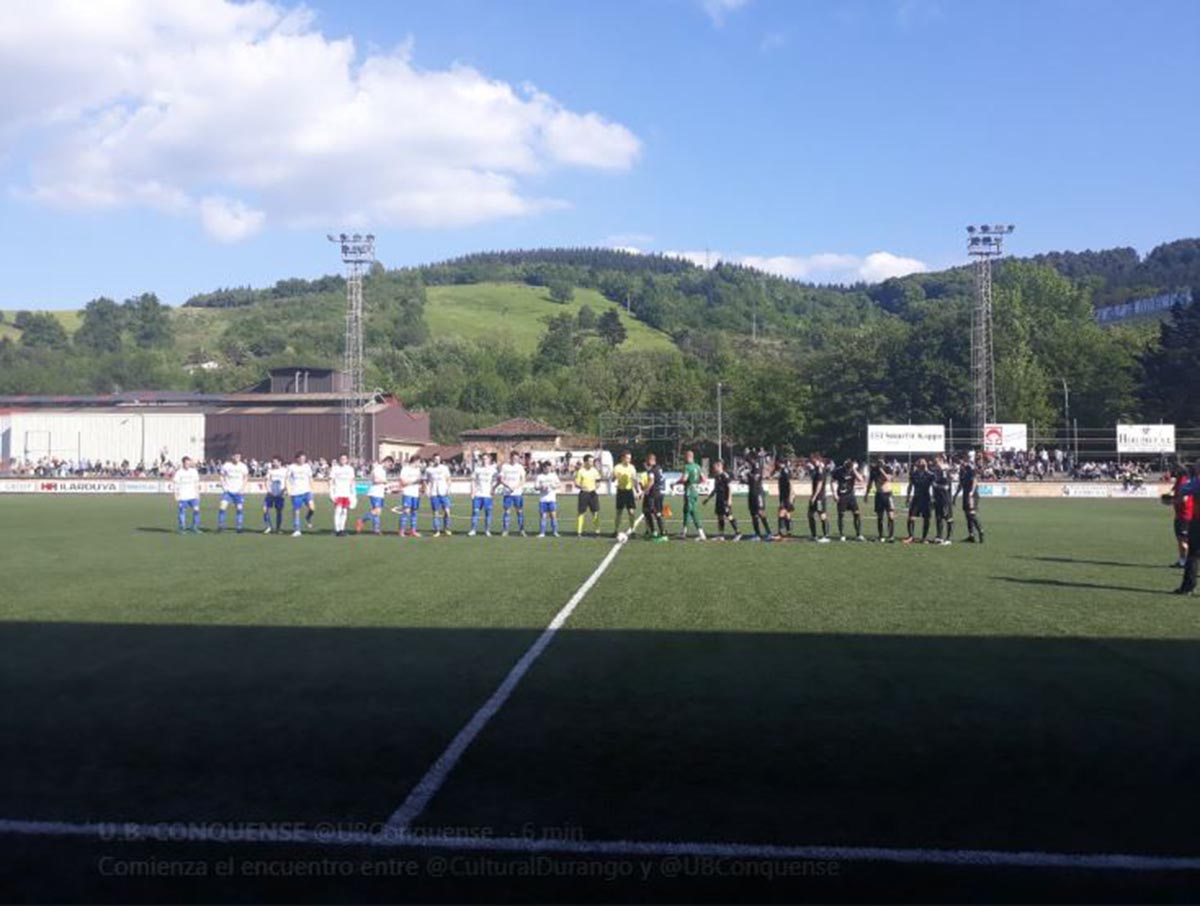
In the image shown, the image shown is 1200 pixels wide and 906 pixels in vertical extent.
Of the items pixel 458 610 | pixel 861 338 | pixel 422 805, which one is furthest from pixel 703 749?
pixel 861 338

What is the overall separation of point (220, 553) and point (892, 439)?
Result: 46527 mm

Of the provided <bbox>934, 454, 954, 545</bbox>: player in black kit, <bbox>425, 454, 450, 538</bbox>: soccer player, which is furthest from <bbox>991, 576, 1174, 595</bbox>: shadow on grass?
<bbox>425, 454, 450, 538</bbox>: soccer player

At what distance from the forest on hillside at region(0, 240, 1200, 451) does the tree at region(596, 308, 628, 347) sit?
0.33 metres

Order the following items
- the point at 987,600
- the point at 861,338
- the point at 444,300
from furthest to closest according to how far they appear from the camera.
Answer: the point at 444,300, the point at 861,338, the point at 987,600

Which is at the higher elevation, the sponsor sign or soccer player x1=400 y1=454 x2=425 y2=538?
the sponsor sign

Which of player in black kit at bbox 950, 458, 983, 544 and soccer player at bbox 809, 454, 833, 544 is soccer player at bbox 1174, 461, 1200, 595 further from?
soccer player at bbox 809, 454, 833, 544

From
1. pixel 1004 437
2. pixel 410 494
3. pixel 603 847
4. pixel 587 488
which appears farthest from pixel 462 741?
pixel 1004 437

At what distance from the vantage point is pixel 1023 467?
183 ft

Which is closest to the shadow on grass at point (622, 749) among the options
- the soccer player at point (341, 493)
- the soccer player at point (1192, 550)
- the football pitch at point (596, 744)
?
the football pitch at point (596, 744)

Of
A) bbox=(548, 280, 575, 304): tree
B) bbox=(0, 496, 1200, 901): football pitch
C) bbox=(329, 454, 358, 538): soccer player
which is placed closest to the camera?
bbox=(0, 496, 1200, 901): football pitch

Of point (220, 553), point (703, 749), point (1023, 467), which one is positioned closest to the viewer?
point (703, 749)

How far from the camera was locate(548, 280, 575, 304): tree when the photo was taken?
169m

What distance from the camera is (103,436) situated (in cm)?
7925

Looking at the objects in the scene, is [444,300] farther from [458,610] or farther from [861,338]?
[458,610]
